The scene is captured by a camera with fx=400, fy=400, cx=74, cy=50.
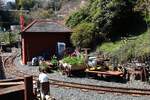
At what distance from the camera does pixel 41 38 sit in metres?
30.5

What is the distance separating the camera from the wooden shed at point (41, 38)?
30.0m

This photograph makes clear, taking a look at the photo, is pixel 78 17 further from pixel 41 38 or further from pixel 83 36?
pixel 83 36

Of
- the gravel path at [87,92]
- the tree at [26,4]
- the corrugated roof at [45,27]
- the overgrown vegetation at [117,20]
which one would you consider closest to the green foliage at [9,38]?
the corrugated roof at [45,27]

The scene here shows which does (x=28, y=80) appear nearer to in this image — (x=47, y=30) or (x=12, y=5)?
(x=47, y=30)

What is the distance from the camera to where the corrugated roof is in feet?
99.6

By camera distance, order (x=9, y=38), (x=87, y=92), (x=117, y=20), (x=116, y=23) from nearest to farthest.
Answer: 1. (x=87, y=92)
2. (x=117, y=20)
3. (x=116, y=23)
4. (x=9, y=38)

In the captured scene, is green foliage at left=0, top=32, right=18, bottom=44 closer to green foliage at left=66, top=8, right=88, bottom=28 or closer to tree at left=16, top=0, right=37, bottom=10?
green foliage at left=66, top=8, right=88, bottom=28

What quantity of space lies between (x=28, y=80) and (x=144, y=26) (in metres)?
22.5

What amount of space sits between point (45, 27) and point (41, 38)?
39.1 inches

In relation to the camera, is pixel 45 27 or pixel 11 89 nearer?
pixel 11 89

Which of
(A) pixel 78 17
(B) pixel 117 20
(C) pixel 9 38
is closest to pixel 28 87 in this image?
(B) pixel 117 20

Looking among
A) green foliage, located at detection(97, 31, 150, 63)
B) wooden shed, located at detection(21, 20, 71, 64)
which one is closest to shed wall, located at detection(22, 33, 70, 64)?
wooden shed, located at detection(21, 20, 71, 64)

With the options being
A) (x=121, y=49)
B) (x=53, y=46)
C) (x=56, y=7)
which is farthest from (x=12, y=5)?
(x=121, y=49)

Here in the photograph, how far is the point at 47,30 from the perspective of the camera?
3053 cm
